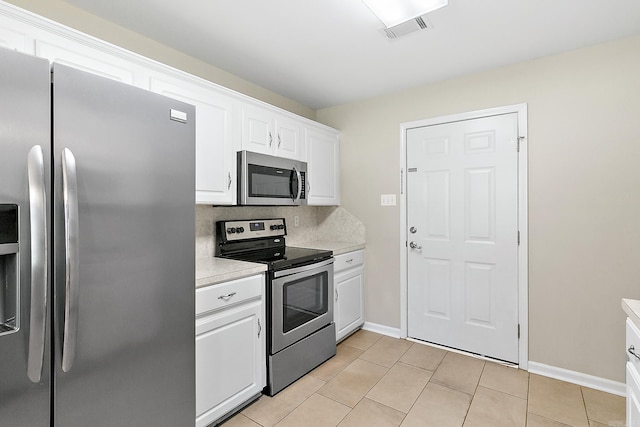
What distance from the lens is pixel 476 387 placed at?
2.21 metres

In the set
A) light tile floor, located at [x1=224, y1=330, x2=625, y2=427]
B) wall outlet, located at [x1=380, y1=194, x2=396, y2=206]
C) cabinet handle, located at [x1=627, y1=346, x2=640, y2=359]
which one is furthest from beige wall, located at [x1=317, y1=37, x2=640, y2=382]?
cabinet handle, located at [x1=627, y1=346, x2=640, y2=359]

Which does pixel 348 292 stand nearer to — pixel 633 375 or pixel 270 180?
pixel 270 180

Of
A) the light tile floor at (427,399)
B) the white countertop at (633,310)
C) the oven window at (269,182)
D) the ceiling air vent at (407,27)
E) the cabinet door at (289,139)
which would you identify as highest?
the ceiling air vent at (407,27)

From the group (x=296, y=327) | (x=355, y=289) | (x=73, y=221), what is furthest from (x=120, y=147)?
(x=355, y=289)

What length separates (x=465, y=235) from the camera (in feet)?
8.93

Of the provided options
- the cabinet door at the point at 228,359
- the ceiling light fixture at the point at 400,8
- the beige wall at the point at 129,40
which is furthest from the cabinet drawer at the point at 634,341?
the beige wall at the point at 129,40

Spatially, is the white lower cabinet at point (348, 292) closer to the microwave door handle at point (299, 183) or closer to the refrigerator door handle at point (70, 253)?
the microwave door handle at point (299, 183)

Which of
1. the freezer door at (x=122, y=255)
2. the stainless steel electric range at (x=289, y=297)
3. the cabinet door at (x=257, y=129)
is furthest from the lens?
the cabinet door at (x=257, y=129)

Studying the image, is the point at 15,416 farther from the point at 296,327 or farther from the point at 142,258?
the point at 296,327

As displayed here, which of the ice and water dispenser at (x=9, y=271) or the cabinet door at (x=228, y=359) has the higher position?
the ice and water dispenser at (x=9, y=271)

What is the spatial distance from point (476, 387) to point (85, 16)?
345 cm

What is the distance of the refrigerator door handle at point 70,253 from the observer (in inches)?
38.5

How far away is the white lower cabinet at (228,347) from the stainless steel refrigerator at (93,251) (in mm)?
277

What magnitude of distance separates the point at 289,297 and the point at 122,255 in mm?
1298
